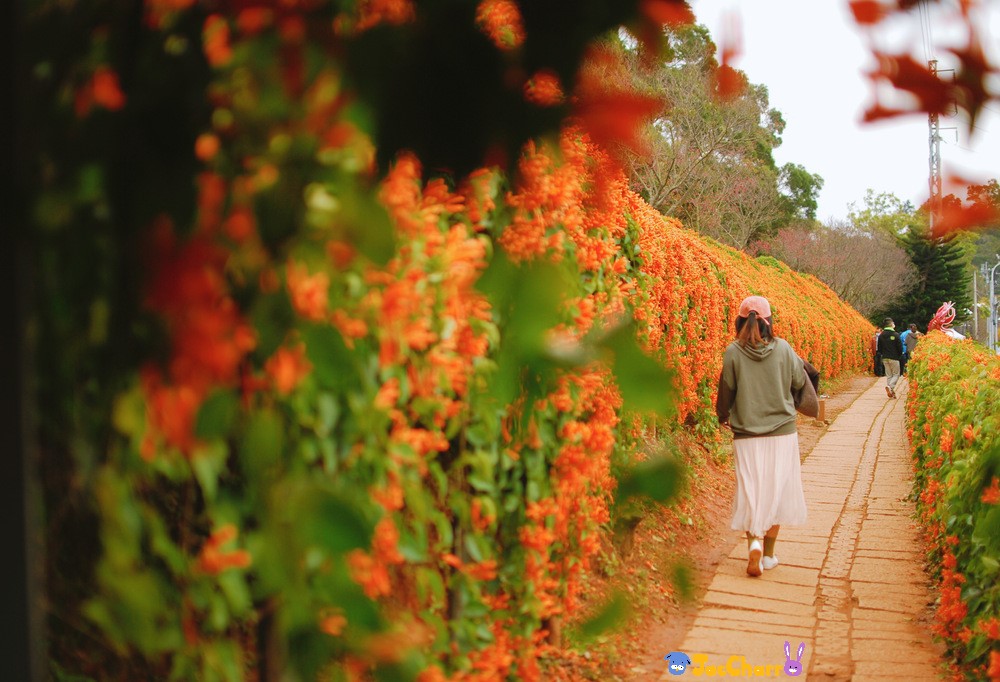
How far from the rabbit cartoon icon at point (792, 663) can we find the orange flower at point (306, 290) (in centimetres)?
401

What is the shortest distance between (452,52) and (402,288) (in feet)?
2.66

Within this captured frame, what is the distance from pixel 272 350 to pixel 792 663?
13.9ft

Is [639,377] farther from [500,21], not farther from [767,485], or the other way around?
[767,485]

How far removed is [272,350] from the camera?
1.03 m

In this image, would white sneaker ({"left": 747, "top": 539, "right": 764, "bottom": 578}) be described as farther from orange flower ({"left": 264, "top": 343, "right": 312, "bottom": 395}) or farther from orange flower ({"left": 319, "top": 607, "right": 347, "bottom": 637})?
orange flower ({"left": 264, "top": 343, "right": 312, "bottom": 395})

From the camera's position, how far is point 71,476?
1597 mm

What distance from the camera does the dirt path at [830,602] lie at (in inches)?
186

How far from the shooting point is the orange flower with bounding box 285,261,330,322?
1.02 metres

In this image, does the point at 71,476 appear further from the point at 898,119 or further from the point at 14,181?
the point at 898,119

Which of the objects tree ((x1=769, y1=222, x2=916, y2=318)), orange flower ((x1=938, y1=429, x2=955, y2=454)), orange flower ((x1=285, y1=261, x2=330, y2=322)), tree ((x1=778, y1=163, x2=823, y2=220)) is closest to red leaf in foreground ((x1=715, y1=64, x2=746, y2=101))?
orange flower ((x1=285, y1=261, x2=330, y2=322))

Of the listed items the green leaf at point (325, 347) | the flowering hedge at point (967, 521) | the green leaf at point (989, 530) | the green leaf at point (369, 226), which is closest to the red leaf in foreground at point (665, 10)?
the green leaf at point (369, 226)

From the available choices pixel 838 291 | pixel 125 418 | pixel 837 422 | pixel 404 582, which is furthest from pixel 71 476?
pixel 838 291

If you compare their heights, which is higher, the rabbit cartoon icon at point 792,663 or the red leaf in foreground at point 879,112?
the red leaf in foreground at point 879,112

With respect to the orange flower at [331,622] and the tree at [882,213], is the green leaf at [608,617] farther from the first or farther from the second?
the tree at [882,213]
